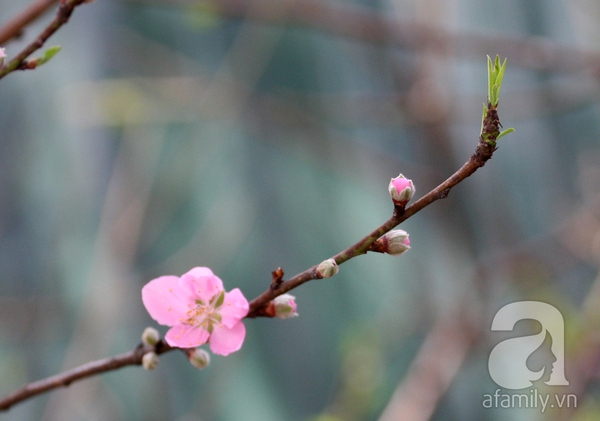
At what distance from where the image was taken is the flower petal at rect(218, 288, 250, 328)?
2.00 feet

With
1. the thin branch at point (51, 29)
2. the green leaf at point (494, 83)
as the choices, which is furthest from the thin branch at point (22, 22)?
the green leaf at point (494, 83)

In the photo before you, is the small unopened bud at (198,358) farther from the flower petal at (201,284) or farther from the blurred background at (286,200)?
the blurred background at (286,200)

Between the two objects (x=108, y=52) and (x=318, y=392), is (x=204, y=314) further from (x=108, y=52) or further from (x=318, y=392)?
(x=108, y=52)

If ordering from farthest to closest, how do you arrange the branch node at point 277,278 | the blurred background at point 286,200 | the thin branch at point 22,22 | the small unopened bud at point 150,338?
the blurred background at point 286,200 < the thin branch at point 22,22 < the small unopened bud at point 150,338 < the branch node at point 277,278

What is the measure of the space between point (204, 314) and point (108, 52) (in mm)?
1877

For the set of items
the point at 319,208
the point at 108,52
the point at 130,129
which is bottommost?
the point at 319,208

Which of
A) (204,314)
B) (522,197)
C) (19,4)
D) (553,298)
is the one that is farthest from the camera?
(522,197)

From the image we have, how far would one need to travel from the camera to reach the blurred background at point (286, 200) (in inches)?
77.6

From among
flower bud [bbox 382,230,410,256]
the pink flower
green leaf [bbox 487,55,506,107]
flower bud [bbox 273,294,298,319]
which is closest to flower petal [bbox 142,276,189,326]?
the pink flower

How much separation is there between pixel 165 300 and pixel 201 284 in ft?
0.17

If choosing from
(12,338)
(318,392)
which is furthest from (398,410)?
(12,338)

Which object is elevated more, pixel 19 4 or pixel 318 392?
pixel 19 4

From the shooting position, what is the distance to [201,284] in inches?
29.0

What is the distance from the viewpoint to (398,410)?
6.07 feet
